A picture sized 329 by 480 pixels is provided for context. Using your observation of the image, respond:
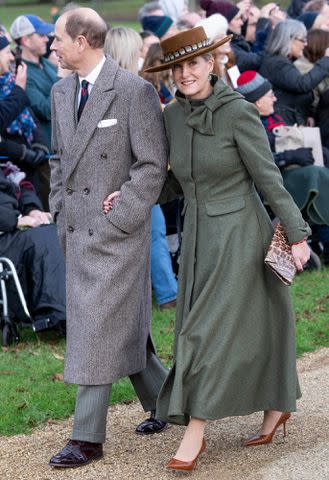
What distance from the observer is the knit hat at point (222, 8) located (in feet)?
38.8

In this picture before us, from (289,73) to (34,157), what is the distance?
2.94 metres

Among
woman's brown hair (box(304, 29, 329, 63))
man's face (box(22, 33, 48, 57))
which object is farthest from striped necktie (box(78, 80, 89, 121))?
woman's brown hair (box(304, 29, 329, 63))

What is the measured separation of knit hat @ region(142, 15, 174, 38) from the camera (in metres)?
11.8

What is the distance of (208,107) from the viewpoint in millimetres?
5031

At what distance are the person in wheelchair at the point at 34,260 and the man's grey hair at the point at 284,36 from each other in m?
3.66

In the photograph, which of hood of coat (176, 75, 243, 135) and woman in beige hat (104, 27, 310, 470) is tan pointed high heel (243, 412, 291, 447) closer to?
woman in beige hat (104, 27, 310, 470)

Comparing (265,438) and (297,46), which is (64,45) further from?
(297,46)

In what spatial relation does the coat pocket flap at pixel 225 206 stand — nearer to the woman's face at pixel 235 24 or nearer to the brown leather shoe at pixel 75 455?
the brown leather shoe at pixel 75 455

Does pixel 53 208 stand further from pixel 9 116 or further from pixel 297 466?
pixel 9 116

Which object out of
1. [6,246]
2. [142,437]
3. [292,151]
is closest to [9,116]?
[6,246]

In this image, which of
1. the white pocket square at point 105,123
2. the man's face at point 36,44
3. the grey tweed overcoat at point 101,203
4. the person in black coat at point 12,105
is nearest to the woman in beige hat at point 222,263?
the grey tweed overcoat at point 101,203

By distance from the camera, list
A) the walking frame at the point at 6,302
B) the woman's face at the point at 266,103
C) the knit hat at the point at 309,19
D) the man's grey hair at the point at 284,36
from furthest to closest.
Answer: the knit hat at the point at 309,19 → the man's grey hair at the point at 284,36 → the woman's face at the point at 266,103 → the walking frame at the point at 6,302

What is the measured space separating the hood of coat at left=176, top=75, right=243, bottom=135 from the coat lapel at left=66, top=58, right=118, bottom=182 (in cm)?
39

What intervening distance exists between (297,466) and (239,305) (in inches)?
31.4
